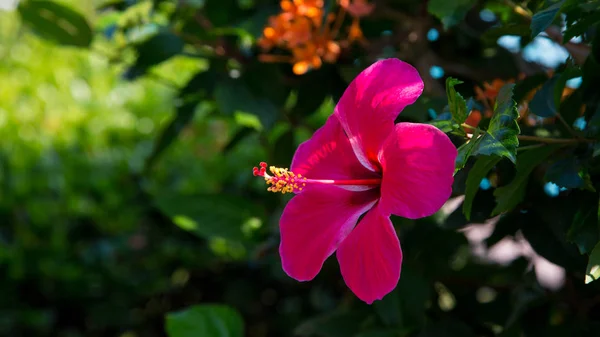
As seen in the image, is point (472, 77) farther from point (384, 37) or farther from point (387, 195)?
point (387, 195)

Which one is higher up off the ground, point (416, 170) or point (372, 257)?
point (416, 170)

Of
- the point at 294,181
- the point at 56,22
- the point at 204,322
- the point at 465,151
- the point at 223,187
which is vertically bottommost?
the point at 223,187

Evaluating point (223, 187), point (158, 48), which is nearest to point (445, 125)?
point (158, 48)

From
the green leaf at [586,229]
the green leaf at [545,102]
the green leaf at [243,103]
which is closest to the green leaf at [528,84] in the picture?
the green leaf at [545,102]

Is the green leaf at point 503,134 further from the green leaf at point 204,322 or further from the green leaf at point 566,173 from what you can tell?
the green leaf at point 204,322

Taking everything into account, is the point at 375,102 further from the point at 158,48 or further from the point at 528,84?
the point at 158,48

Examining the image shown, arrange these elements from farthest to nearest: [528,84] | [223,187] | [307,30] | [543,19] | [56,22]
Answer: [223,187] → [56,22] → [307,30] → [528,84] → [543,19]

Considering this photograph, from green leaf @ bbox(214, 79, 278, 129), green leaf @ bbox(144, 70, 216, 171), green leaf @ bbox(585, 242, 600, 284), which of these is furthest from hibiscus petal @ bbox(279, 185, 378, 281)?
green leaf @ bbox(144, 70, 216, 171)
